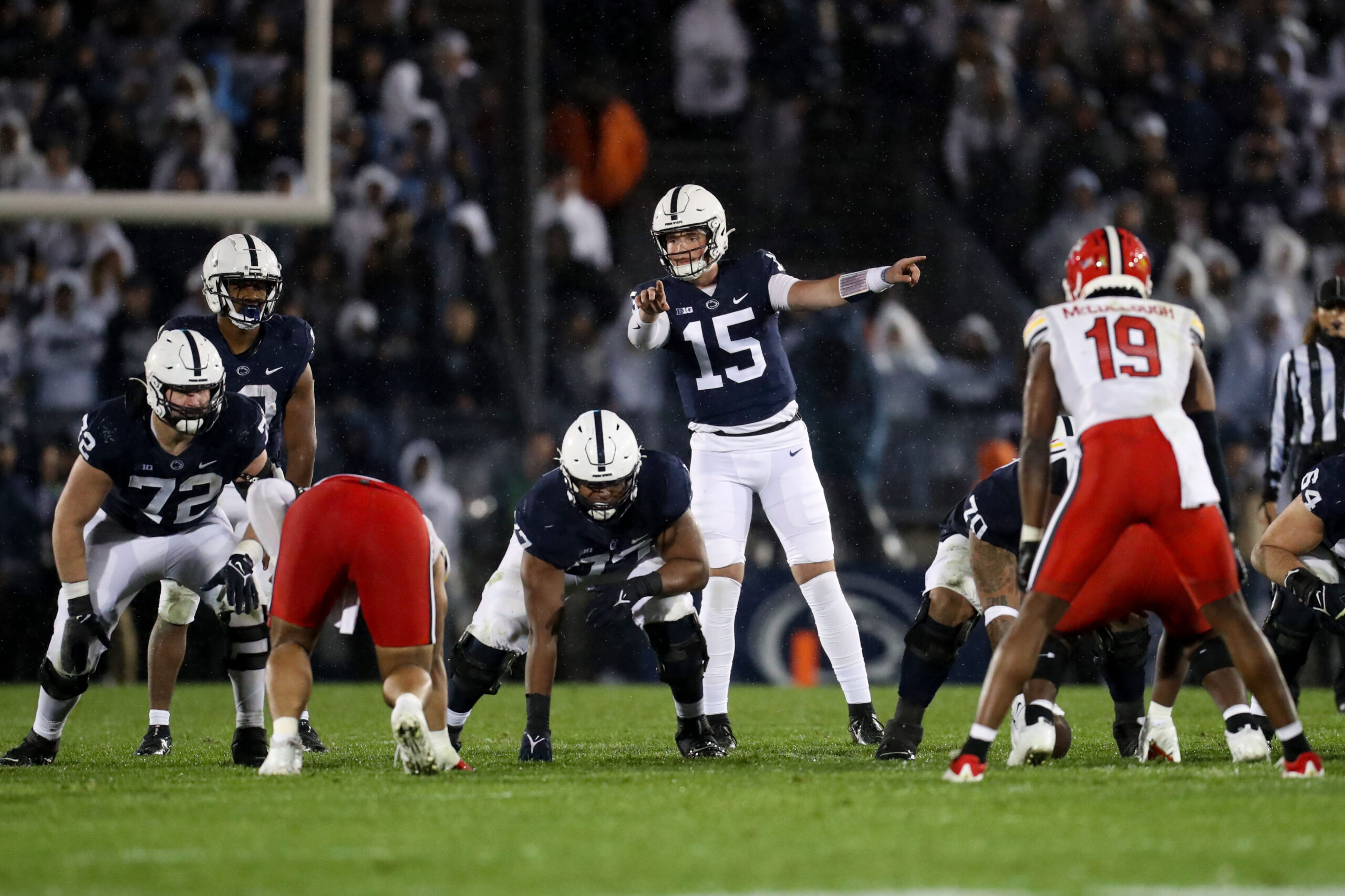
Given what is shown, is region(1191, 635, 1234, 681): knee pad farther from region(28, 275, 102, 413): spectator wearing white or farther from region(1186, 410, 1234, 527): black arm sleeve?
region(28, 275, 102, 413): spectator wearing white

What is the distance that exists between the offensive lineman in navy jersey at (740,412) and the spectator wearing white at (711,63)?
7829 mm

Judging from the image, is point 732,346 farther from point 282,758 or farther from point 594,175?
point 594,175

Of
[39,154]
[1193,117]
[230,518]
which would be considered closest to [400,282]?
[39,154]

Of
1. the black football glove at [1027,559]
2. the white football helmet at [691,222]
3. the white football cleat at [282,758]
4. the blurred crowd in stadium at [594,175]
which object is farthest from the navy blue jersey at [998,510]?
the blurred crowd in stadium at [594,175]

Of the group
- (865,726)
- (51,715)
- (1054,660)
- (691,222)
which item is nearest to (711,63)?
(691,222)

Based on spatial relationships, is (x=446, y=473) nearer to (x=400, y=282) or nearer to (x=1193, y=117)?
(x=400, y=282)

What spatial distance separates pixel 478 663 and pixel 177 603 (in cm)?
133

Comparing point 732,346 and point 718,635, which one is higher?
point 732,346

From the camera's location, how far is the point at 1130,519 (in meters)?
5.01

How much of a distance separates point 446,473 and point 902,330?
3612 mm

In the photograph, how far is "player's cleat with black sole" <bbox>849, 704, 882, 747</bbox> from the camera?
23.1ft

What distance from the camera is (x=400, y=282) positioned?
13023 millimetres

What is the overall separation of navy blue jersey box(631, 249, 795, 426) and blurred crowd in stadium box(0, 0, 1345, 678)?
4.02 metres

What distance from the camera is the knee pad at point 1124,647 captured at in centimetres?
622
